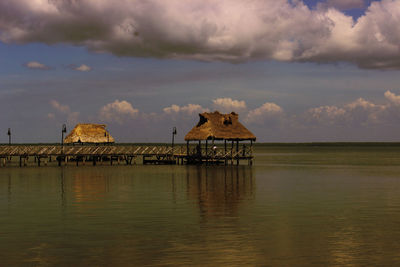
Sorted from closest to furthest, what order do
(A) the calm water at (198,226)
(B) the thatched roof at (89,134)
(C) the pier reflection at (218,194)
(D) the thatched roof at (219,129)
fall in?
(A) the calm water at (198,226)
(C) the pier reflection at (218,194)
(D) the thatched roof at (219,129)
(B) the thatched roof at (89,134)

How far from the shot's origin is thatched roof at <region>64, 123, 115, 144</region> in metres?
72.3

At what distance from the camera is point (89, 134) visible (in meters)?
73.3

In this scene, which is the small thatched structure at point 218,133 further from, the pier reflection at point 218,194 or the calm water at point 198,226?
the calm water at point 198,226

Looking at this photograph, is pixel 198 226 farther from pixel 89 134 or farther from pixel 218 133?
pixel 89 134

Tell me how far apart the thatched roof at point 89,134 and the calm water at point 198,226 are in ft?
134

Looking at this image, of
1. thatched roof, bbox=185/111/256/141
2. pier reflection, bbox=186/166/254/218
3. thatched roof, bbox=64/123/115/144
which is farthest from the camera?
thatched roof, bbox=64/123/115/144

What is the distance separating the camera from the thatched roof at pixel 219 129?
56.4 m

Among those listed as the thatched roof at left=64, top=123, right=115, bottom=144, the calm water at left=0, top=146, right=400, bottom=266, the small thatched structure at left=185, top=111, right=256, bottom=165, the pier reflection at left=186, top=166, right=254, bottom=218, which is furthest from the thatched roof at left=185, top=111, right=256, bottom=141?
the calm water at left=0, top=146, right=400, bottom=266

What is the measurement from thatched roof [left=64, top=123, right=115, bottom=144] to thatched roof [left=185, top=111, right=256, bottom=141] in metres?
19.9

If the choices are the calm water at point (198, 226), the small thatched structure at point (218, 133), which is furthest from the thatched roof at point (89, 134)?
the calm water at point (198, 226)

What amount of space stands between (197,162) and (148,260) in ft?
155

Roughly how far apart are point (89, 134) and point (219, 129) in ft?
79.9

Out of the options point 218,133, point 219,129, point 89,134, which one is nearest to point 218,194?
point 218,133

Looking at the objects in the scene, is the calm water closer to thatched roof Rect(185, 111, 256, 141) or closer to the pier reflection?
the pier reflection
